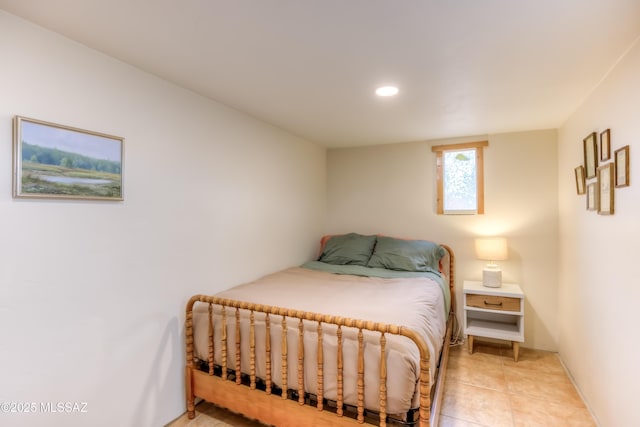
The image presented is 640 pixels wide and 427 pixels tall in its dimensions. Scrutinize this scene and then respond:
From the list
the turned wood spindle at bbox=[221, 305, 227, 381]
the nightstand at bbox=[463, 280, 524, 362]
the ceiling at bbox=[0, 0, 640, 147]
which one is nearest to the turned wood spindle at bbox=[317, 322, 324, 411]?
the turned wood spindle at bbox=[221, 305, 227, 381]

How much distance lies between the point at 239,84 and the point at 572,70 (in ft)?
6.60

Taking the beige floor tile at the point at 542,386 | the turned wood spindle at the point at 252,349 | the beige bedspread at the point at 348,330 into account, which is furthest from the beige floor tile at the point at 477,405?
the turned wood spindle at the point at 252,349

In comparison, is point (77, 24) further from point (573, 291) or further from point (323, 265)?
point (573, 291)

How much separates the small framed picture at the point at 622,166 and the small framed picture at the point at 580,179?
0.62m

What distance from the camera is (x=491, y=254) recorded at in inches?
117

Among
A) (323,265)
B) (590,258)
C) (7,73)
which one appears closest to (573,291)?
(590,258)

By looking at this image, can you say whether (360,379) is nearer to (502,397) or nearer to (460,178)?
(502,397)

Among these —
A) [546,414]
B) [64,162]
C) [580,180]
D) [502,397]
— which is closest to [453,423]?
[502,397]

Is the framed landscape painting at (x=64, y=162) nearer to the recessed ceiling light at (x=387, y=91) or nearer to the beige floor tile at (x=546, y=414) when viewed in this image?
the recessed ceiling light at (x=387, y=91)

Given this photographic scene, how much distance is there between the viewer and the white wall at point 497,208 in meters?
3.06

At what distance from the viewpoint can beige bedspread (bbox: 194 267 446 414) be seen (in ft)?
4.64

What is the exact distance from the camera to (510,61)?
1.69 metres

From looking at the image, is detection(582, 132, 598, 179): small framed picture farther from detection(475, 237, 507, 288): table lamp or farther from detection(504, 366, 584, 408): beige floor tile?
detection(504, 366, 584, 408): beige floor tile

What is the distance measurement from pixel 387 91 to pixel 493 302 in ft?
7.06
